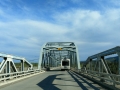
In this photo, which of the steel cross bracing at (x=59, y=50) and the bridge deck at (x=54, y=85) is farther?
the steel cross bracing at (x=59, y=50)

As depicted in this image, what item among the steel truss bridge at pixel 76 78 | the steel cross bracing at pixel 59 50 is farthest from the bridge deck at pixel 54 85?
the steel cross bracing at pixel 59 50

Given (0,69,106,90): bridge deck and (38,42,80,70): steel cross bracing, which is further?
(38,42,80,70): steel cross bracing

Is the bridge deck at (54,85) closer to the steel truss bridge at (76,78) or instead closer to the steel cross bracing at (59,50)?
the steel truss bridge at (76,78)

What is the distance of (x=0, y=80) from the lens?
1683 centimetres

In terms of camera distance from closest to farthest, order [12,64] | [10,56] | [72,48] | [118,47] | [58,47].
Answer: [118,47] → [10,56] → [12,64] → [58,47] → [72,48]

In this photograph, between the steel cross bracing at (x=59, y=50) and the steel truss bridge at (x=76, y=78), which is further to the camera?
the steel cross bracing at (x=59, y=50)

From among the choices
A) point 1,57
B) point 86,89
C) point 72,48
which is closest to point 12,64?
point 1,57

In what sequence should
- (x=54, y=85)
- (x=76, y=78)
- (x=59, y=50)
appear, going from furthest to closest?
(x=59, y=50)
(x=76, y=78)
(x=54, y=85)

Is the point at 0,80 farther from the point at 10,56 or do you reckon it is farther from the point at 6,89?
the point at 10,56

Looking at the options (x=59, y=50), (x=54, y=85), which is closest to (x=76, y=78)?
(x=54, y=85)

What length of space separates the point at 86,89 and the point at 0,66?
30.7 ft

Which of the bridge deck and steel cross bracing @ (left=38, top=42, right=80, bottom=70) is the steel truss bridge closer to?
the bridge deck

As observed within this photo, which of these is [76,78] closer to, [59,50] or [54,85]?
[54,85]

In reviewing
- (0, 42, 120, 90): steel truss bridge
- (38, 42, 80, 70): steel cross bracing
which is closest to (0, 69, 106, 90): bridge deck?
(0, 42, 120, 90): steel truss bridge
